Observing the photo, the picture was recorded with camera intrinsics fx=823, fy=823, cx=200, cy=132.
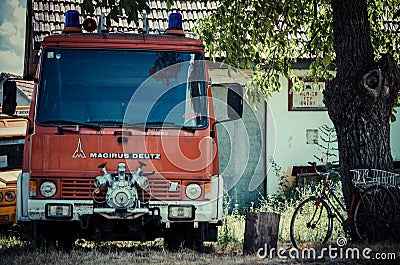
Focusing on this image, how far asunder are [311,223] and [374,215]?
0.79 m

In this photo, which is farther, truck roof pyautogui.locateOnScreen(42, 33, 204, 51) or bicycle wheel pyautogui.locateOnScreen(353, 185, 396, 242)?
bicycle wheel pyautogui.locateOnScreen(353, 185, 396, 242)

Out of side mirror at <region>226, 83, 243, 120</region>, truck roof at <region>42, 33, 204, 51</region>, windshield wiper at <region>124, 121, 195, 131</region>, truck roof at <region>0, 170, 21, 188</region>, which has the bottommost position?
truck roof at <region>0, 170, 21, 188</region>

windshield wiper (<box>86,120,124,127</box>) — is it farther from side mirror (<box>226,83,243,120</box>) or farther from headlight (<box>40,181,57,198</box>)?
side mirror (<box>226,83,243,120</box>)

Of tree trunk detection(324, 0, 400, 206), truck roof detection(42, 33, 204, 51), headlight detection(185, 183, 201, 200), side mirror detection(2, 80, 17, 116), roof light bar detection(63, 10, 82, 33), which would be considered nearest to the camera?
headlight detection(185, 183, 201, 200)

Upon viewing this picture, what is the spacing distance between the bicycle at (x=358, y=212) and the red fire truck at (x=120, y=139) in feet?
4.75

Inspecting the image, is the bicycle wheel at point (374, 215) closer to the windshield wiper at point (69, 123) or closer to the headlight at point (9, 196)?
the windshield wiper at point (69, 123)

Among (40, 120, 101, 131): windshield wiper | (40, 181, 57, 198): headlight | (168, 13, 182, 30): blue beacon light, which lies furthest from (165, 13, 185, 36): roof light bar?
(40, 181, 57, 198): headlight

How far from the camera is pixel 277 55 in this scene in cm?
1378

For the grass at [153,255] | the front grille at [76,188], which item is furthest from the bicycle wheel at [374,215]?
the front grille at [76,188]

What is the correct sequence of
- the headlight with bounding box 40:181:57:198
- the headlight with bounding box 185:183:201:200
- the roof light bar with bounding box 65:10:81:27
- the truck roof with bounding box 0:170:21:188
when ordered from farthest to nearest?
the truck roof with bounding box 0:170:21:188, the roof light bar with bounding box 65:10:81:27, the headlight with bounding box 185:183:201:200, the headlight with bounding box 40:181:57:198

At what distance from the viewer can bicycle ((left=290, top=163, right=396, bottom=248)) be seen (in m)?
9.96

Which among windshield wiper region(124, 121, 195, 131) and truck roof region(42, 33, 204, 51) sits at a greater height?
truck roof region(42, 33, 204, 51)

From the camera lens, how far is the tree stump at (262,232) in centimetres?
961

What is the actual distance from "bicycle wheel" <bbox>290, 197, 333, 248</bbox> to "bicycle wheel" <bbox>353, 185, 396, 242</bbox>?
40cm
